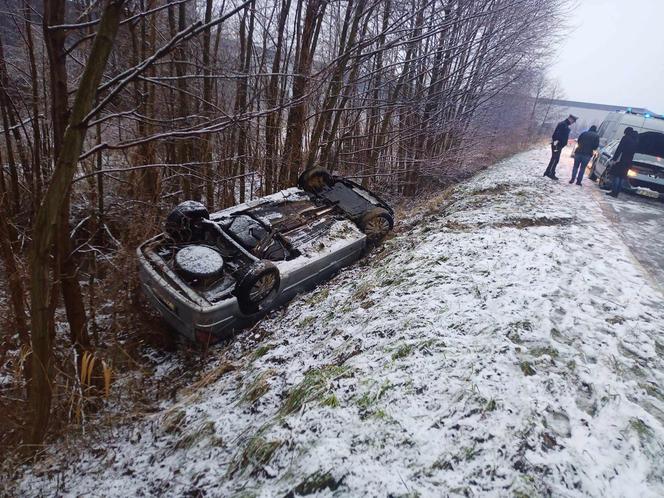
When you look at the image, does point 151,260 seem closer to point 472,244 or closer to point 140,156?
point 140,156

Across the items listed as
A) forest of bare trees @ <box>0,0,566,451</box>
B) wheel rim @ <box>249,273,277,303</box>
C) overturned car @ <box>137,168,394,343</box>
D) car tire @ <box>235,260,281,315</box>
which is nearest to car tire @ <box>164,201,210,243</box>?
overturned car @ <box>137,168,394,343</box>

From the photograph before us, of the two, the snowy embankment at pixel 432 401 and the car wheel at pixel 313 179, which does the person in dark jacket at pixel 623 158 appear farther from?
the car wheel at pixel 313 179

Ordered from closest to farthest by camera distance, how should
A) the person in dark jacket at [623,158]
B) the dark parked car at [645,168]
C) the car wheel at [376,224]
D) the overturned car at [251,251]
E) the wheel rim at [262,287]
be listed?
the overturned car at [251,251] < the wheel rim at [262,287] < the car wheel at [376,224] < the person in dark jacket at [623,158] < the dark parked car at [645,168]

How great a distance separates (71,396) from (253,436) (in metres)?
1.79

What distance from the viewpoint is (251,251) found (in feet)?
16.5

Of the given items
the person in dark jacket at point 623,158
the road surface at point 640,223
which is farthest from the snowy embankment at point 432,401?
the person in dark jacket at point 623,158

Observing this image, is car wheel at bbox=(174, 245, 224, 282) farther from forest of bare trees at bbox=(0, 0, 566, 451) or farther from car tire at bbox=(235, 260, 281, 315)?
forest of bare trees at bbox=(0, 0, 566, 451)

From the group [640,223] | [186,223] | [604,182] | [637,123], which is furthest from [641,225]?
[186,223]

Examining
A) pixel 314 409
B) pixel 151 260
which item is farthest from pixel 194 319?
pixel 314 409

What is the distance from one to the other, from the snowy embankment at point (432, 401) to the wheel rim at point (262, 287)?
56 centimetres

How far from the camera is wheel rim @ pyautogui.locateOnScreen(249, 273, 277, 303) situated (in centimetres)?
445

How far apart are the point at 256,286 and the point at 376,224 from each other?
9.80 ft

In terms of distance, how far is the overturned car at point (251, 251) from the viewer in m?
4.28

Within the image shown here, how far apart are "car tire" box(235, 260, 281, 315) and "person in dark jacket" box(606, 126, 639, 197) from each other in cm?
926
